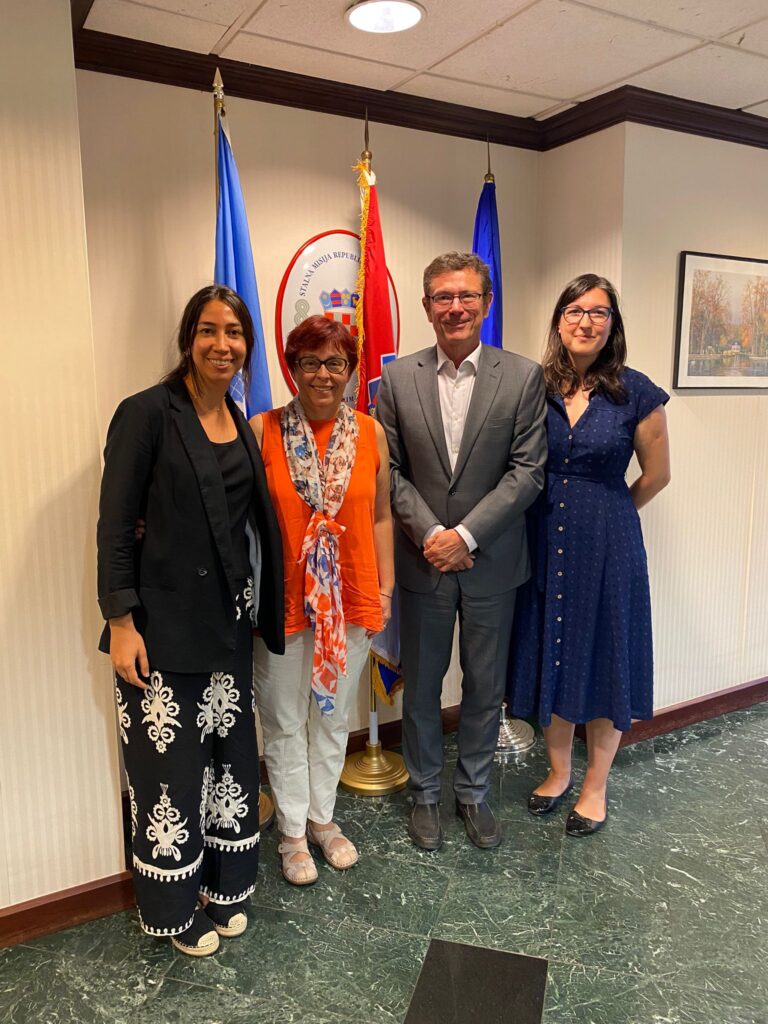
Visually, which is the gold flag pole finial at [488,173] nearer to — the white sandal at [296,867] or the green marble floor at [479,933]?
the green marble floor at [479,933]

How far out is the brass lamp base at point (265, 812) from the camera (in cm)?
258

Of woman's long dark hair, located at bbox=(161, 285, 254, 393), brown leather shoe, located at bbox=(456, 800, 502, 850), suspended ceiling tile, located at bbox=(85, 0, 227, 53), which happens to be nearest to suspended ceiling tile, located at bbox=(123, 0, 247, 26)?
suspended ceiling tile, located at bbox=(85, 0, 227, 53)

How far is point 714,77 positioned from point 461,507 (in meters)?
1.72

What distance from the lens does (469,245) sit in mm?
3088

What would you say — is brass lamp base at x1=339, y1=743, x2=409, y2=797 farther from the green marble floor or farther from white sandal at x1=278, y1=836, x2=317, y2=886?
white sandal at x1=278, y1=836, x2=317, y2=886

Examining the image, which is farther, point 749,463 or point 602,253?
point 749,463

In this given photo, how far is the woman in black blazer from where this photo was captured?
179 centimetres

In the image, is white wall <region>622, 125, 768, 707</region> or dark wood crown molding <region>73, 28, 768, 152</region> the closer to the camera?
dark wood crown molding <region>73, 28, 768, 152</region>

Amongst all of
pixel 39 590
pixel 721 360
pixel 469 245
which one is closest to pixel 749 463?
pixel 721 360

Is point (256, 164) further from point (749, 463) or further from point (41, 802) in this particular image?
point (749, 463)

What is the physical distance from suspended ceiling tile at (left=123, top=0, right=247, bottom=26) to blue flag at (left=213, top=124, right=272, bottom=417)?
279mm

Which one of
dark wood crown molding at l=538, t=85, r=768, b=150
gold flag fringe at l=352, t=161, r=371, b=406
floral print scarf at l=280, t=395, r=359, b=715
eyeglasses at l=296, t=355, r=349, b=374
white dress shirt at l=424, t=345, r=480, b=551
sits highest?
dark wood crown molding at l=538, t=85, r=768, b=150

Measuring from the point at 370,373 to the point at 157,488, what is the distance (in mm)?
1082

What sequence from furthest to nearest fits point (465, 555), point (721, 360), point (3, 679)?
point (721, 360)
point (465, 555)
point (3, 679)
